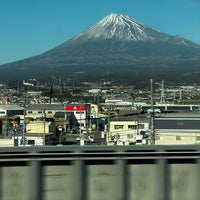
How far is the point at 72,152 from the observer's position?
16.4 ft

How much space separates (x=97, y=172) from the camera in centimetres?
505

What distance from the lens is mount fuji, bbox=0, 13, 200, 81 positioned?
143875mm

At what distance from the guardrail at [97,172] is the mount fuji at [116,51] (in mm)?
129889

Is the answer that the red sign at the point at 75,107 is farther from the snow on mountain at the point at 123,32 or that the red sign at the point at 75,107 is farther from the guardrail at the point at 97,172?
the snow on mountain at the point at 123,32

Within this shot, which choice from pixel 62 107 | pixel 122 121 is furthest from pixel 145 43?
pixel 122 121

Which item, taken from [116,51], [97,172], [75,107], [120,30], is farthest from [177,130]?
[120,30]

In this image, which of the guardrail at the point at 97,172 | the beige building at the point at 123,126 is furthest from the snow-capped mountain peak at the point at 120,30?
the guardrail at the point at 97,172

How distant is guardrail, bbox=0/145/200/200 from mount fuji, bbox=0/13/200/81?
130 m

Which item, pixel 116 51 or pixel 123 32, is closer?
pixel 116 51

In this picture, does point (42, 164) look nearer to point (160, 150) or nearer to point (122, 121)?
point (160, 150)

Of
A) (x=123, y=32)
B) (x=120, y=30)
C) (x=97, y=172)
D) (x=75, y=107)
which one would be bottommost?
(x=97, y=172)

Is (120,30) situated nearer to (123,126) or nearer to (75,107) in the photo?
(75,107)

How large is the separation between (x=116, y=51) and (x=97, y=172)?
559 ft

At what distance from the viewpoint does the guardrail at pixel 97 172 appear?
4965 mm
